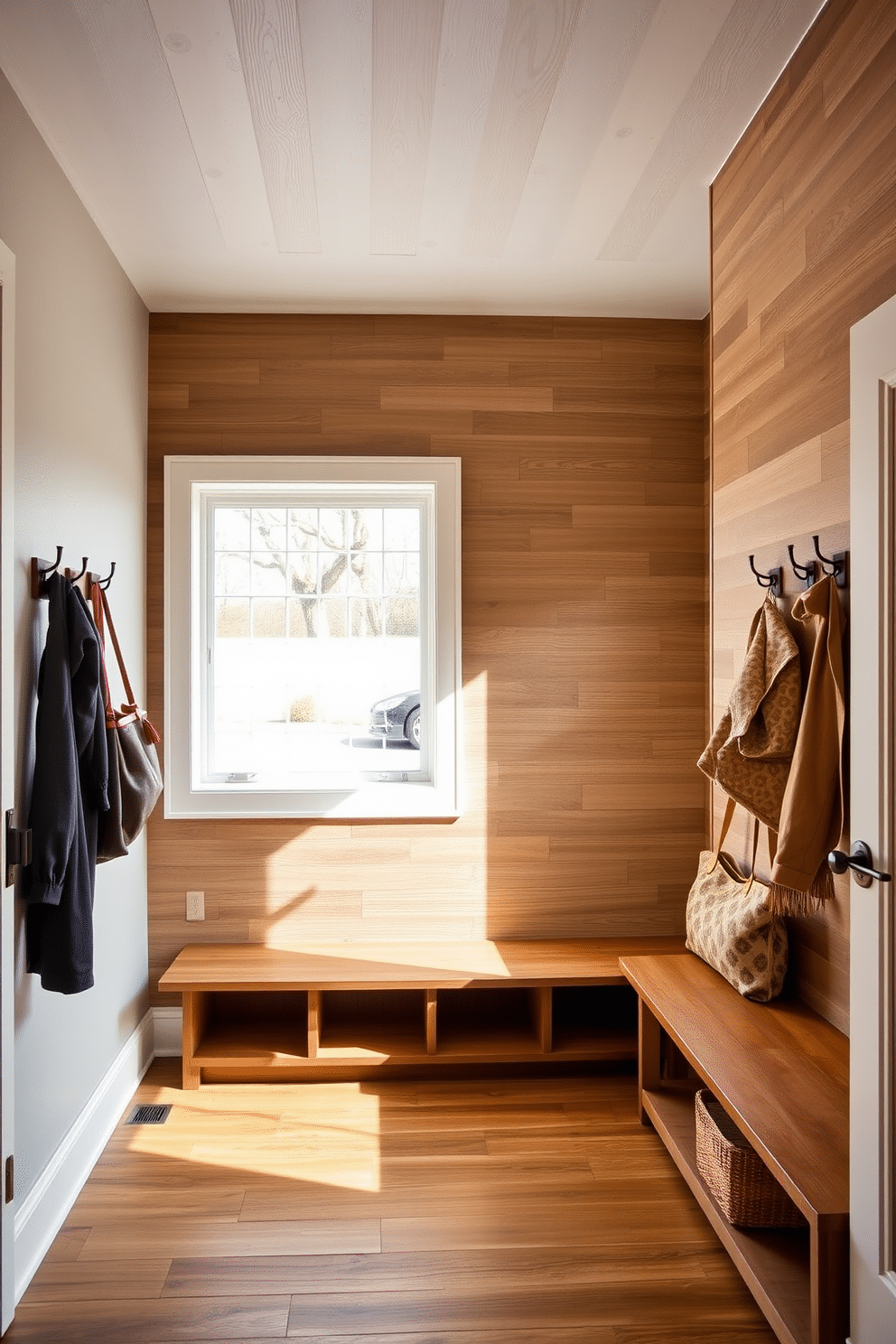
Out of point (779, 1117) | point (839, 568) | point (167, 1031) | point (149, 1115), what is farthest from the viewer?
point (167, 1031)

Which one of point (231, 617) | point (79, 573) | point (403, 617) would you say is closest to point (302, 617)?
point (231, 617)

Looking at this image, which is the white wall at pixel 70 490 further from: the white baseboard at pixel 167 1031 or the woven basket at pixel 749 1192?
the woven basket at pixel 749 1192

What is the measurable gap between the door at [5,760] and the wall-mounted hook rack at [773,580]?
1688mm

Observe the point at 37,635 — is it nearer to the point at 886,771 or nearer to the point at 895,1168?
the point at 886,771

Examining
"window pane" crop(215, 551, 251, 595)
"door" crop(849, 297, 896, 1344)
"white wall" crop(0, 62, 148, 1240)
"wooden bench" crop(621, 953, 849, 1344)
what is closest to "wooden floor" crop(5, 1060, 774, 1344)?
"wooden bench" crop(621, 953, 849, 1344)

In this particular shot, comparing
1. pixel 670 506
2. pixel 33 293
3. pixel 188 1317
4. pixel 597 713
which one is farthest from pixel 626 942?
pixel 33 293

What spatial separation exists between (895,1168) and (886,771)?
2.07 ft

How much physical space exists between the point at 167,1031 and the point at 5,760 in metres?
1.67

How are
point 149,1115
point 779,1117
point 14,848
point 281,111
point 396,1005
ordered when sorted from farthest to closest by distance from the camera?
point 396,1005
point 149,1115
point 281,111
point 14,848
point 779,1117

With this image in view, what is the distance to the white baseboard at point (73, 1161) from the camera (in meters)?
1.98

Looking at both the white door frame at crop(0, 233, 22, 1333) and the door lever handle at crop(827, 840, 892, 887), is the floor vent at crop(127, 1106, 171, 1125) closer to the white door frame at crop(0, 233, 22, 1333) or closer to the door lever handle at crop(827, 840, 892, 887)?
the white door frame at crop(0, 233, 22, 1333)

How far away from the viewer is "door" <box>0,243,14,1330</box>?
6.03 ft

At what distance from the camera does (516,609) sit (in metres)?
3.21

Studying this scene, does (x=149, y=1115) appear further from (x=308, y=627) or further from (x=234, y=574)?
(x=234, y=574)
